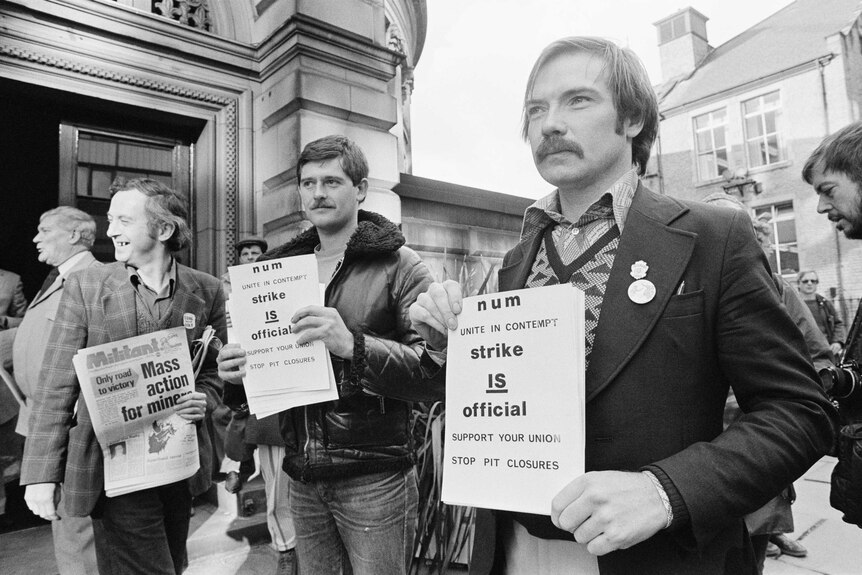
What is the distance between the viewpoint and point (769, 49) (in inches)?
788

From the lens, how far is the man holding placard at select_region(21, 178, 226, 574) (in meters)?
1.88

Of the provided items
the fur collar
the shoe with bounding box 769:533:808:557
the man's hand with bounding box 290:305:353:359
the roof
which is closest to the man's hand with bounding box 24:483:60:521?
the man's hand with bounding box 290:305:353:359

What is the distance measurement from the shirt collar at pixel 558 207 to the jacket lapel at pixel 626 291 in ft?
0.19

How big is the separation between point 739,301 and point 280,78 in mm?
4381

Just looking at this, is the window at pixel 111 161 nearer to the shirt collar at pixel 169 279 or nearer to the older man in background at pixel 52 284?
the older man in background at pixel 52 284

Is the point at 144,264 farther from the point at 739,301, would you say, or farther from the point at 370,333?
the point at 739,301

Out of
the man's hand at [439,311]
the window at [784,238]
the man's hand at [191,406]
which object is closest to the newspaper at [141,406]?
the man's hand at [191,406]

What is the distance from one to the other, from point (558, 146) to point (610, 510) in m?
0.72

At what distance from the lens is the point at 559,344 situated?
0.91 m

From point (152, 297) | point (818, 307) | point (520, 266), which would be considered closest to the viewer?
point (520, 266)

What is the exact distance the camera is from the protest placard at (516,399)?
89 cm

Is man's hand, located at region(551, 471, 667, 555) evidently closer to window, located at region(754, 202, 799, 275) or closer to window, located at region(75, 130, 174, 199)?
window, located at region(75, 130, 174, 199)

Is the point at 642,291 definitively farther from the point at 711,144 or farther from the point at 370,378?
the point at 711,144

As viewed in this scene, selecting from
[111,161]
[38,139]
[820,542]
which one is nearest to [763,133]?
[820,542]
